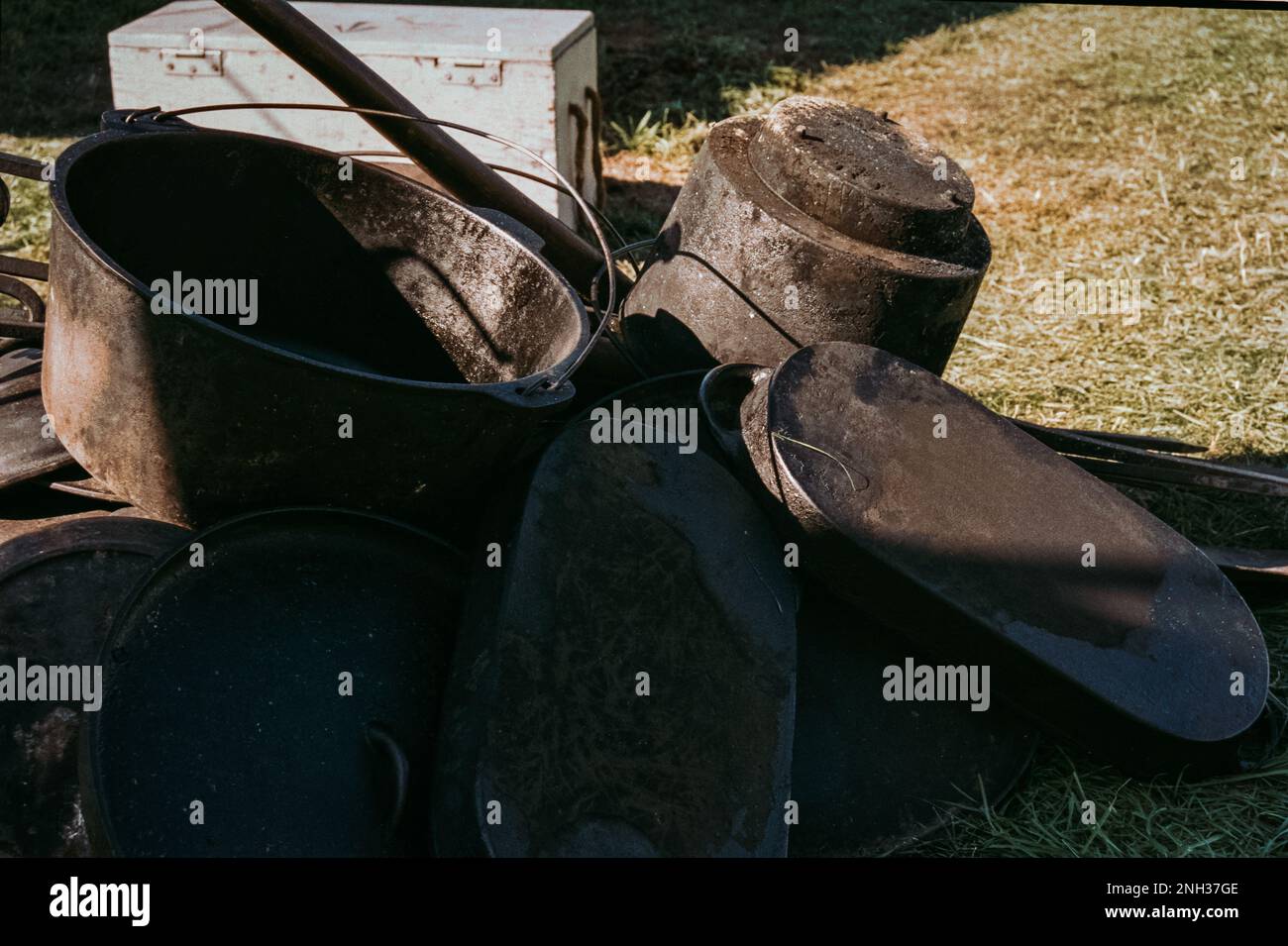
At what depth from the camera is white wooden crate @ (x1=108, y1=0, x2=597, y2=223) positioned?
4.44 m

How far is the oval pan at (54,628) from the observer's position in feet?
6.70

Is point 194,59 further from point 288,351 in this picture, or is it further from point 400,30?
point 288,351

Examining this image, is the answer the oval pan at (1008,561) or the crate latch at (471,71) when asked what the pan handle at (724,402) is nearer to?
the oval pan at (1008,561)

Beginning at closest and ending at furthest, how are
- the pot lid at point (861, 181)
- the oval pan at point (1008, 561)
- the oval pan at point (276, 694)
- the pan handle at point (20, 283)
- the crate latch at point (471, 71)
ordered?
the oval pan at point (276, 694) < the oval pan at point (1008, 561) < the pan handle at point (20, 283) < the pot lid at point (861, 181) < the crate latch at point (471, 71)

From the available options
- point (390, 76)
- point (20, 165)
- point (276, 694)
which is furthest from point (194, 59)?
point (276, 694)

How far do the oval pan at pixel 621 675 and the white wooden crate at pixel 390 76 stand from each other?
7.61 feet

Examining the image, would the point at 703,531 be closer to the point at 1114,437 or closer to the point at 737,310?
the point at 737,310

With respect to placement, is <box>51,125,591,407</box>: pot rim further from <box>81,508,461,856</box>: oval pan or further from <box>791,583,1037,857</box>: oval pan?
<box>791,583,1037,857</box>: oval pan

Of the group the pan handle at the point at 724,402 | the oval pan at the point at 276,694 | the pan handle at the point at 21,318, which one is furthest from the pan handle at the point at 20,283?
the pan handle at the point at 724,402

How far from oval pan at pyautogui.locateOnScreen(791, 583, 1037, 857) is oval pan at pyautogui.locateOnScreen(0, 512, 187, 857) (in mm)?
1336

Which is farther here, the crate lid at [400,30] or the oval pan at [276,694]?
the crate lid at [400,30]

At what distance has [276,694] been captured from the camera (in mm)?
2127

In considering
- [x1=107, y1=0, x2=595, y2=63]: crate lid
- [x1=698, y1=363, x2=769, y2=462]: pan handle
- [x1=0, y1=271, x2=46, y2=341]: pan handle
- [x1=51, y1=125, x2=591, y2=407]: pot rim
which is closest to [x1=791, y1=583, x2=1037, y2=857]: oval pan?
[x1=698, y1=363, x2=769, y2=462]: pan handle

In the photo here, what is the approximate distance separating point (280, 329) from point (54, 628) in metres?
1.03
